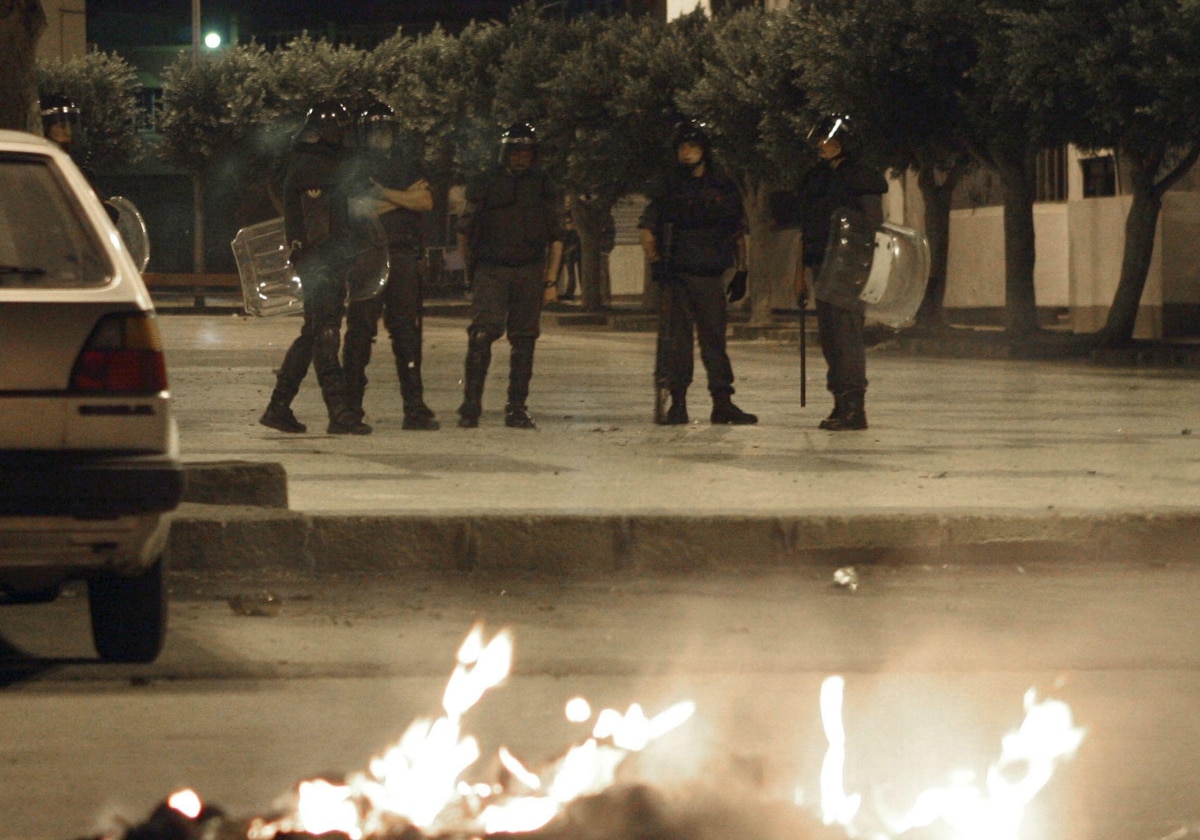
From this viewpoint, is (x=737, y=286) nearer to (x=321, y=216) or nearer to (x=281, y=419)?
(x=321, y=216)

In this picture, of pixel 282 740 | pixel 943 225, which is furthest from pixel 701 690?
pixel 943 225

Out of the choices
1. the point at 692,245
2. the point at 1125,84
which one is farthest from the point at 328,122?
the point at 1125,84

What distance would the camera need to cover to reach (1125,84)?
75.4 ft

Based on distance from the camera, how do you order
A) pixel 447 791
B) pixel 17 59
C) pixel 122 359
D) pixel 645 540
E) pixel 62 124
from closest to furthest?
pixel 447 791 < pixel 122 359 < pixel 645 540 < pixel 17 59 < pixel 62 124

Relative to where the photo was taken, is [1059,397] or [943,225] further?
[943,225]

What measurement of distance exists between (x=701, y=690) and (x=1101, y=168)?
26.3 metres

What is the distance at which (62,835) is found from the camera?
4.41 m

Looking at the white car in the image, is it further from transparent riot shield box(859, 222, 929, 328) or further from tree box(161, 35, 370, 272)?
tree box(161, 35, 370, 272)

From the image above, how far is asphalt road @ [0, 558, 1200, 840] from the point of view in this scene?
4.83 m

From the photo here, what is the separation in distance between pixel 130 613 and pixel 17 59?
364 cm

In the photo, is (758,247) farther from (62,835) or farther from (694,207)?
(62,835)

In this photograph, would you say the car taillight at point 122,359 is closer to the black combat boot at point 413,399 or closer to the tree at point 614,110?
the black combat boot at point 413,399

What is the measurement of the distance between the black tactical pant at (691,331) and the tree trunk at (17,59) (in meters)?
4.77

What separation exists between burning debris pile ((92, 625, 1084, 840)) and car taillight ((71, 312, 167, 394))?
2.02 metres
